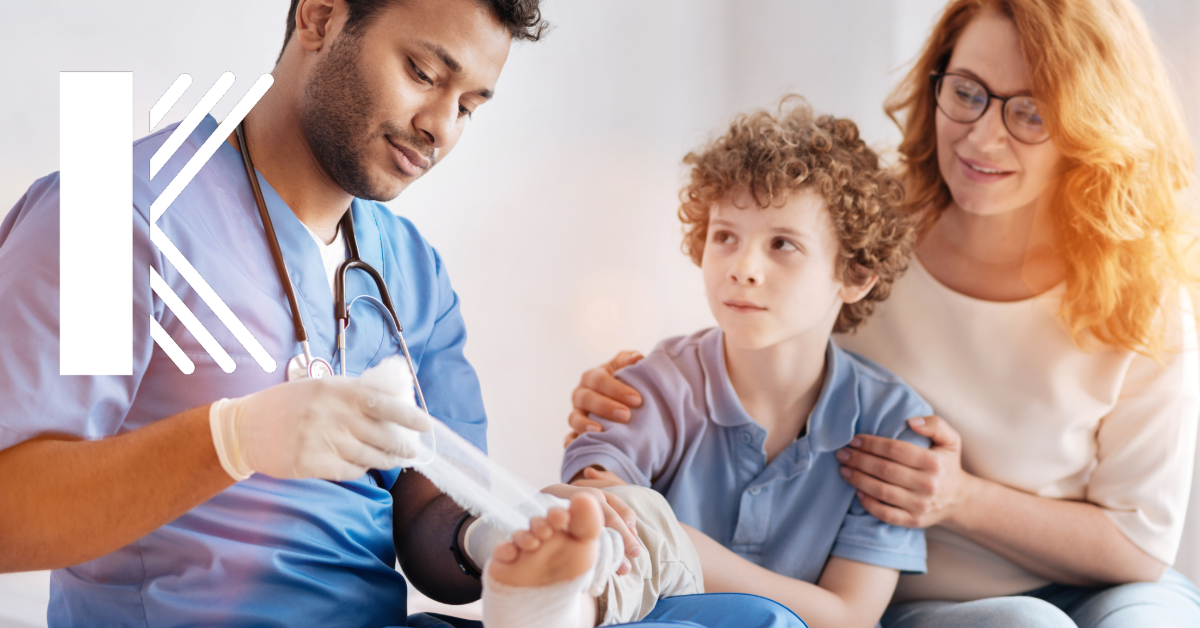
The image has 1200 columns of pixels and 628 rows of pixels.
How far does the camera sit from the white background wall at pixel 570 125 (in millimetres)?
1203

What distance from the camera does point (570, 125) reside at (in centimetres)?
179

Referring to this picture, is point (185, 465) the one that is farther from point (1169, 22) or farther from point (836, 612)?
point (1169, 22)

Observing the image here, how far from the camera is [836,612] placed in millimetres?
1296

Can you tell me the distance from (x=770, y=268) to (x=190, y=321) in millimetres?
826

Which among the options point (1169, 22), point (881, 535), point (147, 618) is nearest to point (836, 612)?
point (881, 535)

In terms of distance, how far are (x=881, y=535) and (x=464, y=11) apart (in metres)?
0.98

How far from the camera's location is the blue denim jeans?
49.8 inches

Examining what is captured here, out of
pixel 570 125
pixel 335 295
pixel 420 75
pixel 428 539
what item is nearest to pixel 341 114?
pixel 420 75

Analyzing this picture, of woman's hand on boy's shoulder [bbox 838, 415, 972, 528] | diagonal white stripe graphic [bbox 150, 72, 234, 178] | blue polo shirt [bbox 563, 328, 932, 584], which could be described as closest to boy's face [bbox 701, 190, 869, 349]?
blue polo shirt [bbox 563, 328, 932, 584]

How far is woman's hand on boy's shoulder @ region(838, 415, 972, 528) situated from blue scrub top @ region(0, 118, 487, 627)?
0.73 meters

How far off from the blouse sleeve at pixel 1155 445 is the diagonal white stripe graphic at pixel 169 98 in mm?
1541

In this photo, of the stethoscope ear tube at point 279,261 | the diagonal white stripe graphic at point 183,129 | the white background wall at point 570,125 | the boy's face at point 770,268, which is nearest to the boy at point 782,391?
the boy's face at point 770,268

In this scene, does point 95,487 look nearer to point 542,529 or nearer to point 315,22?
point 542,529

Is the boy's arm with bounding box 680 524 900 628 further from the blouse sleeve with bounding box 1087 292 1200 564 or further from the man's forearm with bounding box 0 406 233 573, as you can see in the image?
the man's forearm with bounding box 0 406 233 573
